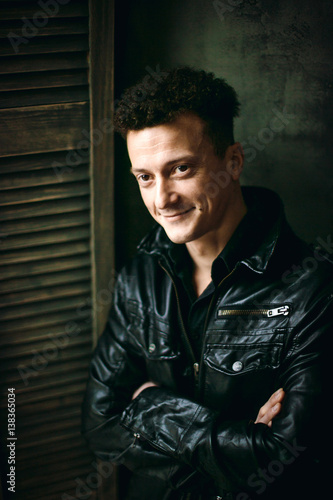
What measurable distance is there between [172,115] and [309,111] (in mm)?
827

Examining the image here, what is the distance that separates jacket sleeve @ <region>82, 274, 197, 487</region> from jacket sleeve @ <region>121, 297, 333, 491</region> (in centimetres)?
13

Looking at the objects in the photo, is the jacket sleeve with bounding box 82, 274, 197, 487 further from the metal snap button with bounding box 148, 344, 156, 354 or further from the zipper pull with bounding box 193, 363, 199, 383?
the zipper pull with bounding box 193, 363, 199, 383

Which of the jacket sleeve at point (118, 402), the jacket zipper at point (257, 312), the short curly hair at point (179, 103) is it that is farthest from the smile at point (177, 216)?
the jacket sleeve at point (118, 402)

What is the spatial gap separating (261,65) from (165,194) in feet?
2.78

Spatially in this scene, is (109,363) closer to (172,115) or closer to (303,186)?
(172,115)

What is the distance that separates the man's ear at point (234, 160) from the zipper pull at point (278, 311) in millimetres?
536

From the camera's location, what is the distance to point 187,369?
184 centimetres

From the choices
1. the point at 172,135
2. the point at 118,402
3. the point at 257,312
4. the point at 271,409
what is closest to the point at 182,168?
the point at 172,135

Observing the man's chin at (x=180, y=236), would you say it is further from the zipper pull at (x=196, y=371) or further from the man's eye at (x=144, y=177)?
the zipper pull at (x=196, y=371)

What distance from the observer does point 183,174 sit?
1.64 meters

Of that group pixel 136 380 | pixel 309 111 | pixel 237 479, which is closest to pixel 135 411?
pixel 136 380

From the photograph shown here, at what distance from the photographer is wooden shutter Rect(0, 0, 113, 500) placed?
1.66 meters

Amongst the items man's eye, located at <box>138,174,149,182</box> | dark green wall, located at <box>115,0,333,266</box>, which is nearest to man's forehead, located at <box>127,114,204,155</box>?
man's eye, located at <box>138,174,149,182</box>

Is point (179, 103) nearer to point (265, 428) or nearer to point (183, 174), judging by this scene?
point (183, 174)
